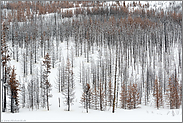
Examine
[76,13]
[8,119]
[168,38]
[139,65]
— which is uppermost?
[76,13]

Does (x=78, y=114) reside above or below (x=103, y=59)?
below

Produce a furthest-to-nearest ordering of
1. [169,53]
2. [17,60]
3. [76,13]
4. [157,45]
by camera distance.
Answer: [76,13]
[157,45]
[169,53]
[17,60]

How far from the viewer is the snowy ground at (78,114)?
567 inches

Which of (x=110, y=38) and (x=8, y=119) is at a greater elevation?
(x=110, y=38)

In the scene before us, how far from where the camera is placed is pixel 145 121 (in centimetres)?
1344

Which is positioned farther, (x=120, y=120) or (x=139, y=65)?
(x=139, y=65)

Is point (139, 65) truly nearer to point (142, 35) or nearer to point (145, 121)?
point (142, 35)

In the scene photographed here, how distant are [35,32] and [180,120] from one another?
3630 inches

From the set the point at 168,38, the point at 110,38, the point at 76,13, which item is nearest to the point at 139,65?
the point at 110,38

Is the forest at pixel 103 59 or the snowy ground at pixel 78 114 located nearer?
the snowy ground at pixel 78 114

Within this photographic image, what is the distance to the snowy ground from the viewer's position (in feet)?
47.2

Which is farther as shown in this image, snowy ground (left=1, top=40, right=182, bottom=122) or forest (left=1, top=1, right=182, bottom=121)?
forest (left=1, top=1, right=182, bottom=121)

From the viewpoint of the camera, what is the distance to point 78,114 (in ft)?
60.3

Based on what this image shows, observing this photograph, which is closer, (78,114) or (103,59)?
(78,114)
